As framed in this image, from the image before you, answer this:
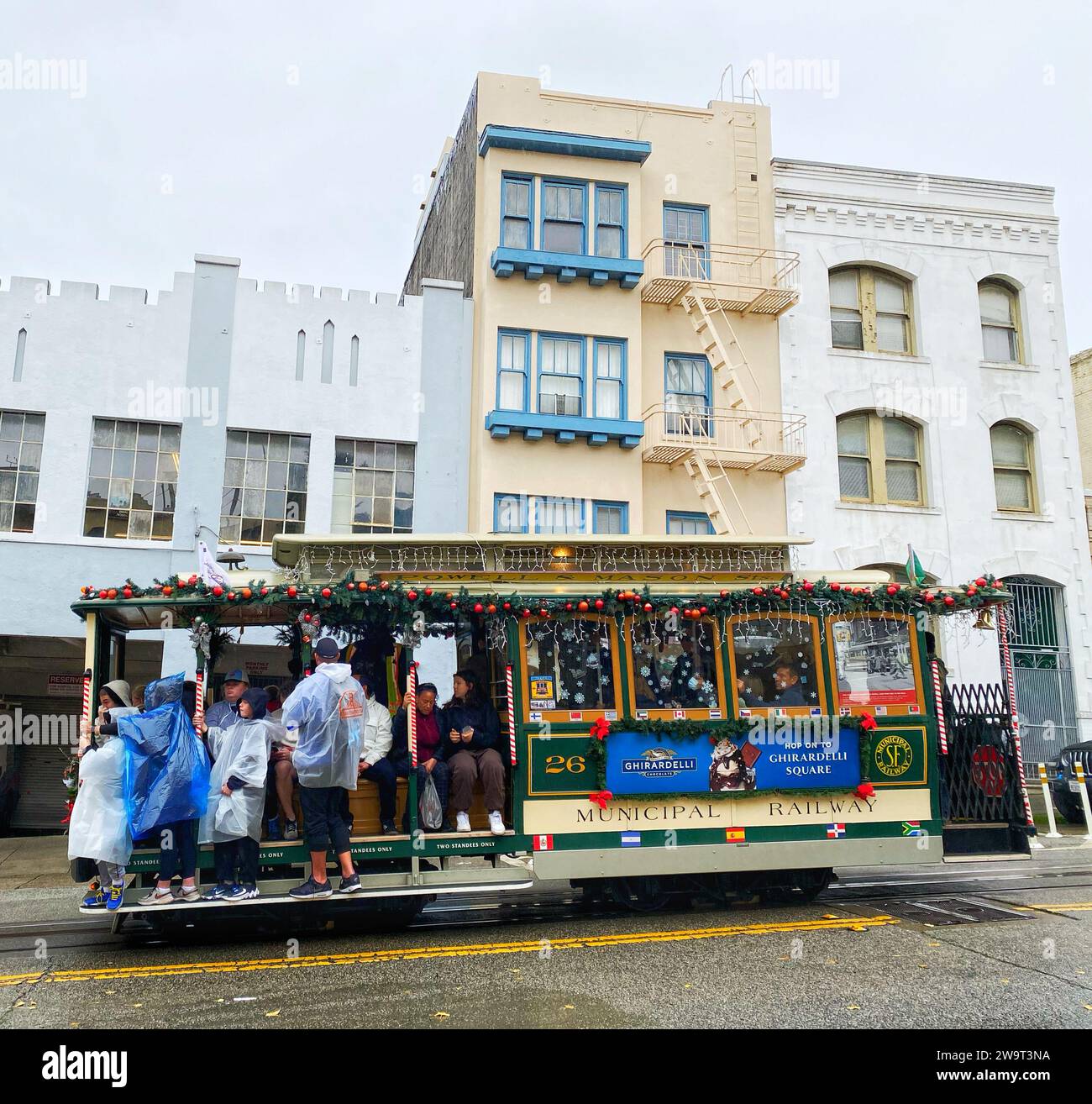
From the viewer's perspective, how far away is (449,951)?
7758 millimetres

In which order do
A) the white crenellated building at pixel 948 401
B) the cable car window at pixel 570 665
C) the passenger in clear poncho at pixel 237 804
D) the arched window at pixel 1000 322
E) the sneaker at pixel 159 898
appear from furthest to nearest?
1. the arched window at pixel 1000 322
2. the white crenellated building at pixel 948 401
3. the cable car window at pixel 570 665
4. the passenger in clear poncho at pixel 237 804
5. the sneaker at pixel 159 898

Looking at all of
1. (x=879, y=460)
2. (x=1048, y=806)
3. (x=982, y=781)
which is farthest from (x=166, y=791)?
(x=879, y=460)

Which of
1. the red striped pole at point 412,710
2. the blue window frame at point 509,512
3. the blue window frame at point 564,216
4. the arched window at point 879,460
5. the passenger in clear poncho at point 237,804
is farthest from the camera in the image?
the arched window at point 879,460

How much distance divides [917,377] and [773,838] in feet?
44.3

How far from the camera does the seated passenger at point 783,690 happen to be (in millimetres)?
9383

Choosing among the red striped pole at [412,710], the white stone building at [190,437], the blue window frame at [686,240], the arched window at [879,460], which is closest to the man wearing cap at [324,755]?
the red striped pole at [412,710]

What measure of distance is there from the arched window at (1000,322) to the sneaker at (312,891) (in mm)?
17861

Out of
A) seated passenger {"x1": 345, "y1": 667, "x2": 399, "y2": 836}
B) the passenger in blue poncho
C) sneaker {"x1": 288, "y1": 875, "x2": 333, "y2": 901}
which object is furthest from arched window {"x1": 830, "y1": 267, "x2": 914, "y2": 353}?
the passenger in blue poncho

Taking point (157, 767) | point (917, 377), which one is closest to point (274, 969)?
point (157, 767)

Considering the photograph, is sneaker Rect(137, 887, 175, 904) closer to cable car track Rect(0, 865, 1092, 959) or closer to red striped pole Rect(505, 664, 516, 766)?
cable car track Rect(0, 865, 1092, 959)

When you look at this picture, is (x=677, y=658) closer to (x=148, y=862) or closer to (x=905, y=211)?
(x=148, y=862)

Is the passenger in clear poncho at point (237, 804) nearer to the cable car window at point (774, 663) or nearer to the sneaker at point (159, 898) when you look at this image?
the sneaker at point (159, 898)

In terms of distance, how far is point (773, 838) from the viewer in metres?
9.25

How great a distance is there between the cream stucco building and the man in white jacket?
27.8 feet
